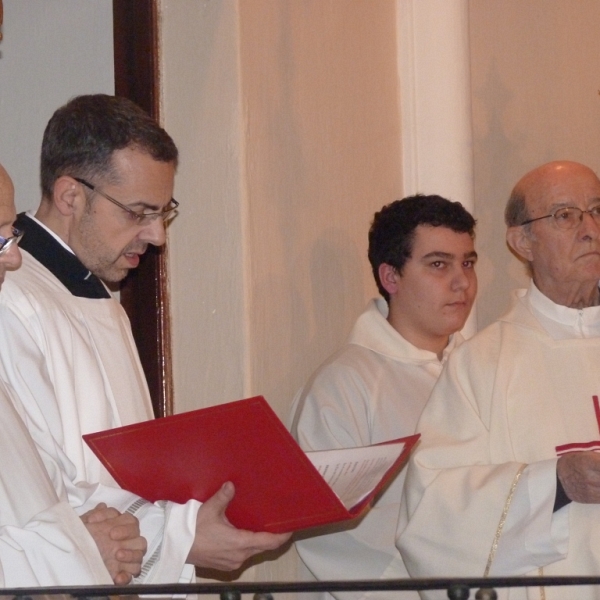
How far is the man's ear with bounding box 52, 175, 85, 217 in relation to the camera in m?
3.80

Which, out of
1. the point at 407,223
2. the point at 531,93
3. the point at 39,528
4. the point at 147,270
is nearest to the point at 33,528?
the point at 39,528

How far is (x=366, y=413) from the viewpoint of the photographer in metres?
4.91

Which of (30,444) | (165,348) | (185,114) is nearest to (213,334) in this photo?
(165,348)

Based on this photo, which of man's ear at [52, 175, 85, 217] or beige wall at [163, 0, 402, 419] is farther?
beige wall at [163, 0, 402, 419]

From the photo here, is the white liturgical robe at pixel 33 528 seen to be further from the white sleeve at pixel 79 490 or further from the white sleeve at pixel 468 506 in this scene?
the white sleeve at pixel 468 506

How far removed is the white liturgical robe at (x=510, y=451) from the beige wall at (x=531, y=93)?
2166 mm

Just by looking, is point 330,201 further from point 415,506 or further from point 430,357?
point 415,506

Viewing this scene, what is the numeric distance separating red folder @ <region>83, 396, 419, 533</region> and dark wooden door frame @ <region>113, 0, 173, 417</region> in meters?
1.31

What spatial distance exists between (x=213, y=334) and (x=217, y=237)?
1.23ft

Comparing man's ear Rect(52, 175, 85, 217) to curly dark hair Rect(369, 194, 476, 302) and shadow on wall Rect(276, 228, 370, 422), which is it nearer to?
shadow on wall Rect(276, 228, 370, 422)

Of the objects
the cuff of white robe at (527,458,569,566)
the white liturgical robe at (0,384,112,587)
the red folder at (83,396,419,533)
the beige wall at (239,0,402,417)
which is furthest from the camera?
the beige wall at (239,0,402,417)

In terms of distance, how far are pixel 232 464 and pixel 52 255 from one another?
37.2 inches

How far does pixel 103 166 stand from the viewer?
3.81 metres

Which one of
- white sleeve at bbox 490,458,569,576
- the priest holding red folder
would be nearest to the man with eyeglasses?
white sleeve at bbox 490,458,569,576
